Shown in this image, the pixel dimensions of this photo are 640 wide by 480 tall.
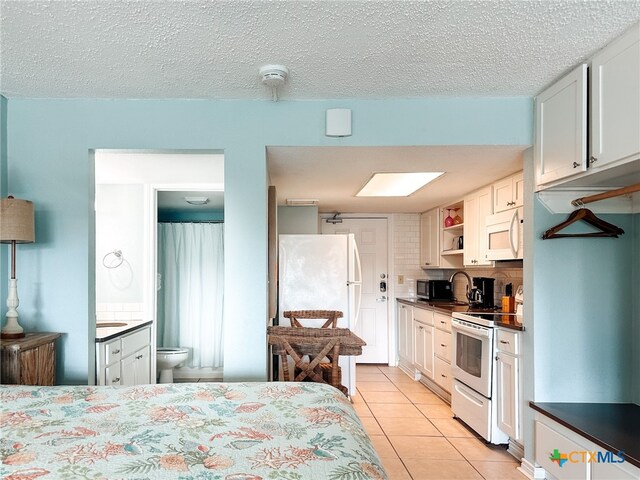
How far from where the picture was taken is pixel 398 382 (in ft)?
17.7

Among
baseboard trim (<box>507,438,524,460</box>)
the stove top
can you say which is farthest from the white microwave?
baseboard trim (<box>507,438,524,460</box>)

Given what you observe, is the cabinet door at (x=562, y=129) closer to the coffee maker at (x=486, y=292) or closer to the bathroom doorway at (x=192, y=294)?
the coffee maker at (x=486, y=292)

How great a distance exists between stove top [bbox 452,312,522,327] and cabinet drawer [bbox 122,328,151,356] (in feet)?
8.84

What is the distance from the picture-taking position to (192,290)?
574cm

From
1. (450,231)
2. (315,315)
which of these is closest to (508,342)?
(315,315)

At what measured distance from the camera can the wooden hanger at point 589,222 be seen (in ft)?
8.79

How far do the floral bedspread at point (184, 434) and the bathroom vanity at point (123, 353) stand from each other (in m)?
1.19

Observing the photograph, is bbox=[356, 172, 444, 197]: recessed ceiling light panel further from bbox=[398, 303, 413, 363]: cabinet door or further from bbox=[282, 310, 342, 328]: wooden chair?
bbox=[398, 303, 413, 363]: cabinet door

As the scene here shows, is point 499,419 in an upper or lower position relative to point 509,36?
lower

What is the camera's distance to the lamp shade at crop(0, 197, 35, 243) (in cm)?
240

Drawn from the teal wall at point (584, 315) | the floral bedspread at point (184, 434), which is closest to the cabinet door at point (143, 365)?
the floral bedspread at point (184, 434)

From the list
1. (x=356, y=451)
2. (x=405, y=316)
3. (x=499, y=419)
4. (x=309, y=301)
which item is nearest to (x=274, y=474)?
(x=356, y=451)

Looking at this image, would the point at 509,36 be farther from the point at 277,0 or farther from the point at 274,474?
the point at 274,474

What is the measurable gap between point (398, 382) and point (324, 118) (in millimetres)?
3618
